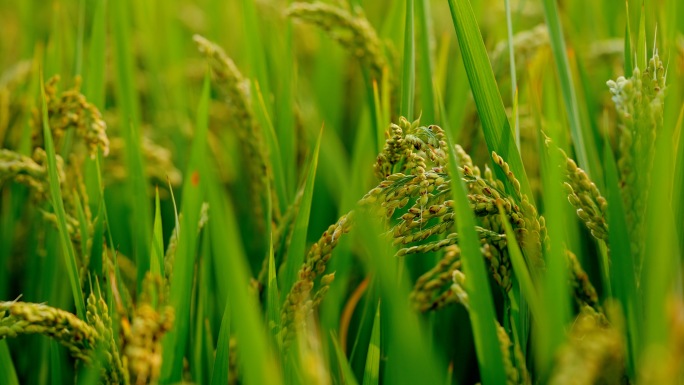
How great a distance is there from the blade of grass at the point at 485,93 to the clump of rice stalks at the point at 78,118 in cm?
62

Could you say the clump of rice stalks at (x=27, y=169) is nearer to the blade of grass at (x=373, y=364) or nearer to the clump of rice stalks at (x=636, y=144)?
the blade of grass at (x=373, y=364)

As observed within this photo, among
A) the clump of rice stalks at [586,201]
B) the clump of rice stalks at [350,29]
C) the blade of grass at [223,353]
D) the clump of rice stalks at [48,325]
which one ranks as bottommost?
the blade of grass at [223,353]

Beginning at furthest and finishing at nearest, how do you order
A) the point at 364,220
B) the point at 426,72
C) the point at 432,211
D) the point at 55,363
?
the point at 426,72 → the point at 55,363 → the point at 432,211 → the point at 364,220

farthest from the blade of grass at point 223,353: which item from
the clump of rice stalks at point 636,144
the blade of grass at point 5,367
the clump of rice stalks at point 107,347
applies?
the clump of rice stalks at point 636,144

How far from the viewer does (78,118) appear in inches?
45.6

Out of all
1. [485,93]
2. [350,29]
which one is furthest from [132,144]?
[485,93]

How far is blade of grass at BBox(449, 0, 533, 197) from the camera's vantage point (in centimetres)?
98

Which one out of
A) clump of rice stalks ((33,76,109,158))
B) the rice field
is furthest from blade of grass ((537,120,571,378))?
clump of rice stalks ((33,76,109,158))

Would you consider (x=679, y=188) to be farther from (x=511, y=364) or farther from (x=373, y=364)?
(x=373, y=364)

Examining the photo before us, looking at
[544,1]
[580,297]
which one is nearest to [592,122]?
[544,1]

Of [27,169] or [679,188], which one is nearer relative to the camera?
[679,188]

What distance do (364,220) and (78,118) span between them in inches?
26.0

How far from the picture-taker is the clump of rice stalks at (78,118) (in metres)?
1.13

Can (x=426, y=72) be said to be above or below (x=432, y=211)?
above
